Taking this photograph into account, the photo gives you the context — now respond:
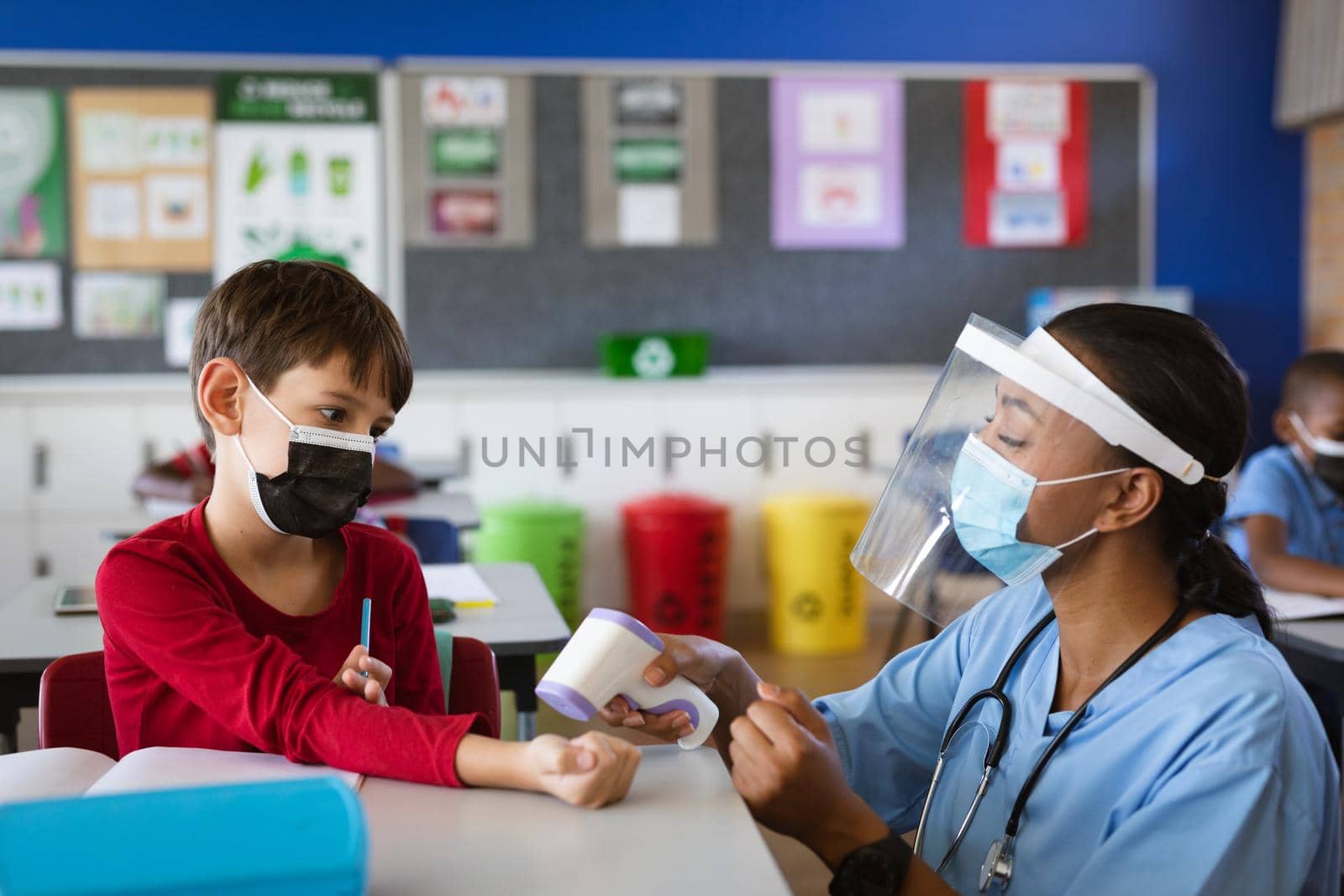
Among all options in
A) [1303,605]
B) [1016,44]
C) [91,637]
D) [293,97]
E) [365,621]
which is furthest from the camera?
[1016,44]

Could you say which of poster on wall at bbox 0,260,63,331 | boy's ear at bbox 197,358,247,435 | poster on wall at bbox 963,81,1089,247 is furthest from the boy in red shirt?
poster on wall at bbox 963,81,1089,247

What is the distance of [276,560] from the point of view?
142 cm

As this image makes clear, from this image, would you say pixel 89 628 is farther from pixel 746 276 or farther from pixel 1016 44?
pixel 1016 44

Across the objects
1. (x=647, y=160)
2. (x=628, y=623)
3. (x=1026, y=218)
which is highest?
(x=647, y=160)

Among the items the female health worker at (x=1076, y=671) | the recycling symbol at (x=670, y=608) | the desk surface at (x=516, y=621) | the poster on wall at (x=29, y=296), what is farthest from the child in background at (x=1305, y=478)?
the poster on wall at (x=29, y=296)

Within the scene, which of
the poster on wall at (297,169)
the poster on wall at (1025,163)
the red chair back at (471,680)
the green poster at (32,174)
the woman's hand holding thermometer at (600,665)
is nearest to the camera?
the woman's hand holding thermometer at (600,665)

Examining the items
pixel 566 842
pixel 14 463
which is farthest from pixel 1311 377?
pixel 14 463

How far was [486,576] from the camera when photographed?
2.66m

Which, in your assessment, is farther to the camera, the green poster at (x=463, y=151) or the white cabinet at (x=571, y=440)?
the green poster at (x=463, y=151)

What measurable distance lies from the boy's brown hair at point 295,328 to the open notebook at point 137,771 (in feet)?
1.29

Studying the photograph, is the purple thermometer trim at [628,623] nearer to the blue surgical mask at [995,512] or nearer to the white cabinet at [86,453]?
the blue surgical mask at [995,512]

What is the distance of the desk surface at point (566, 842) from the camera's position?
933 millimetres

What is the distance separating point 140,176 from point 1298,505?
14.2ft

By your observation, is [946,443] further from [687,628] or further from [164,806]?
[687,628]
